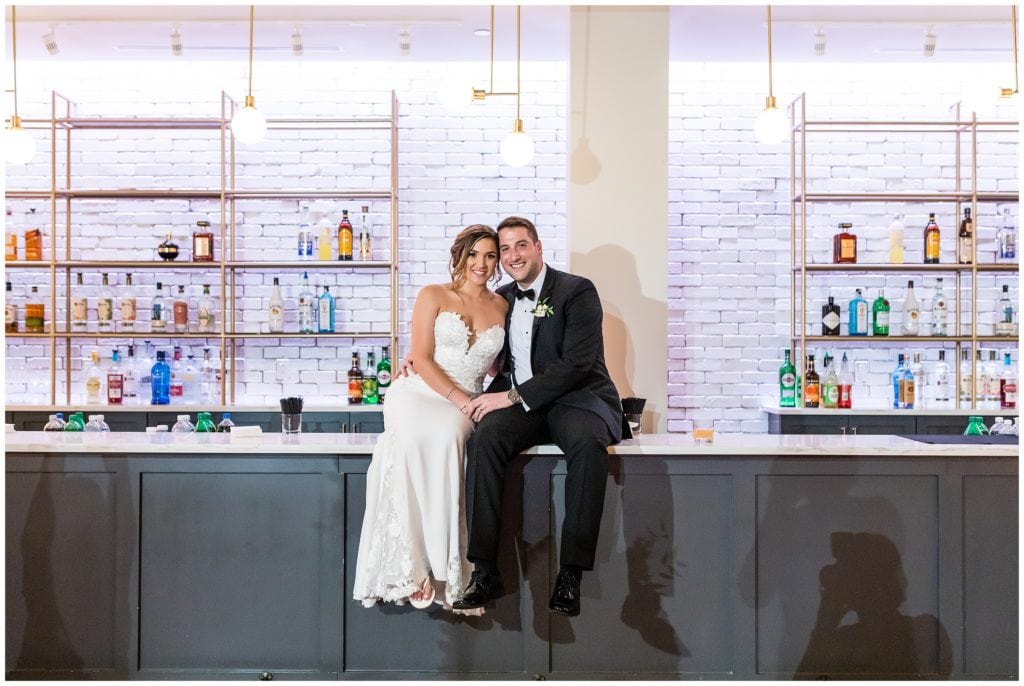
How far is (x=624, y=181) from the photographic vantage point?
13.8 ft

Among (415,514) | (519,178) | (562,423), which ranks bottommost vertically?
(415,514)

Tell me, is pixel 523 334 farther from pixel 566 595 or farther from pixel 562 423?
pixel 566 595

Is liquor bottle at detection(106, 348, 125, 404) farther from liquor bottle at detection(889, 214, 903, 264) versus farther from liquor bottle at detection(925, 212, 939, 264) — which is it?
liquor bottle at detection(925, 212, 939, 264)

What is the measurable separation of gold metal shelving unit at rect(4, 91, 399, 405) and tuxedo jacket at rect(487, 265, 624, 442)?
1987 millimetres

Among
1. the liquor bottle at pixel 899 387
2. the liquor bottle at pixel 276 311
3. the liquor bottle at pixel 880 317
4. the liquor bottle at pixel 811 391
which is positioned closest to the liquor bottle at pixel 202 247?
the liquor bottle at pixel 276 311

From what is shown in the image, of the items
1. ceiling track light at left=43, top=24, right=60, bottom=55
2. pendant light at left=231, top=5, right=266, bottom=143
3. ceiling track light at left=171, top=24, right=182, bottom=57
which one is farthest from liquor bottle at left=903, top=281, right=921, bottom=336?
ceiling track light at left=43, top=24, right=60, bottom=55

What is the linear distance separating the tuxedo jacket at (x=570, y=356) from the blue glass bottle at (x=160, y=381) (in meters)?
2.89

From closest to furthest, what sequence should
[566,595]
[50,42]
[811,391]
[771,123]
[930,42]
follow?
[566,595], [771,123], [930,42], [50,42], [811,391]

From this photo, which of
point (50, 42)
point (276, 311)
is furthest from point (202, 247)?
point (50, 42)

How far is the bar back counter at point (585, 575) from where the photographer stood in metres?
2.92

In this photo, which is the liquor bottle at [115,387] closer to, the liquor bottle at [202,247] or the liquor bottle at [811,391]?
the liquor bottle at [202,247]

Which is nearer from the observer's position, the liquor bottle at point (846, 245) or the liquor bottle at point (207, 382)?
the liquor bottle at point (846, 245)

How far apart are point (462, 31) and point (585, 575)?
3.02 meters

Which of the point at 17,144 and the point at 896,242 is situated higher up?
the point at 17,144
